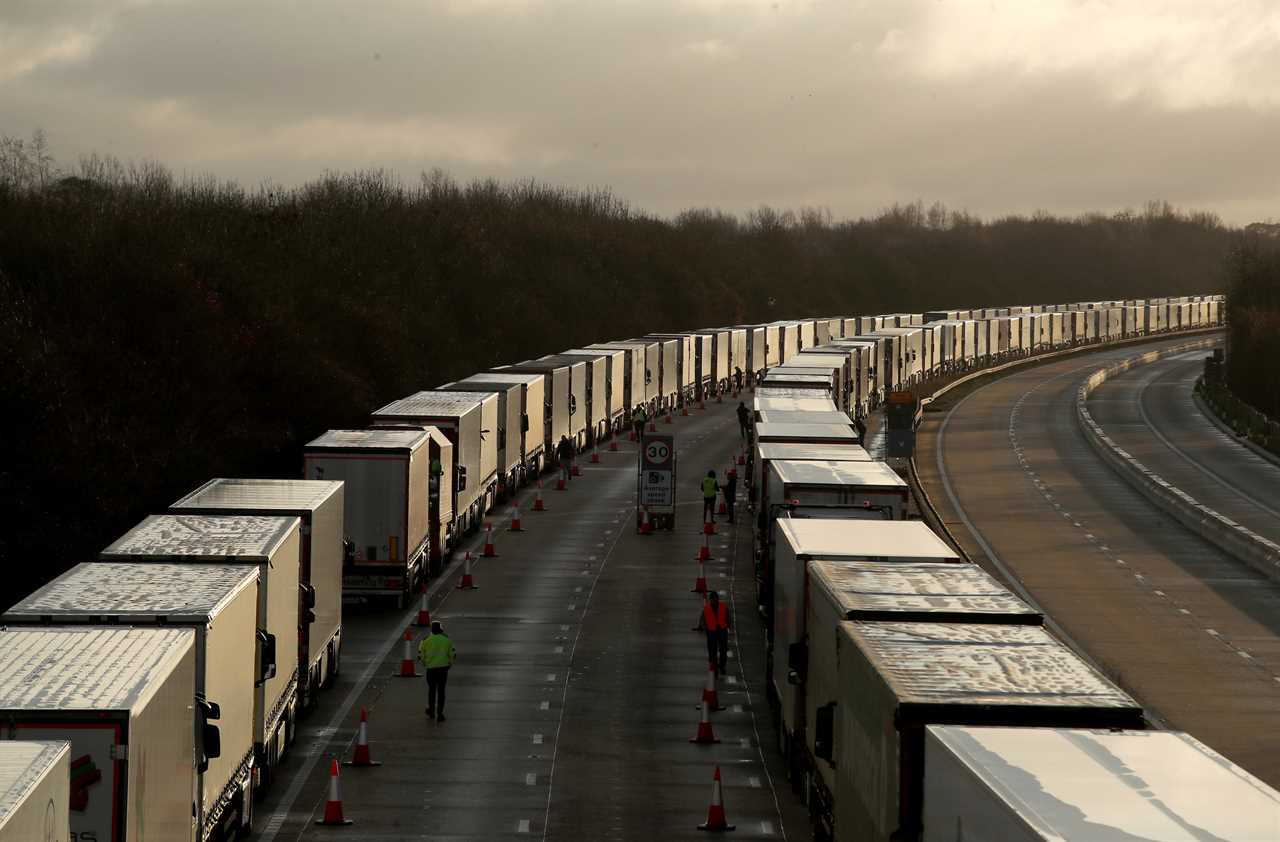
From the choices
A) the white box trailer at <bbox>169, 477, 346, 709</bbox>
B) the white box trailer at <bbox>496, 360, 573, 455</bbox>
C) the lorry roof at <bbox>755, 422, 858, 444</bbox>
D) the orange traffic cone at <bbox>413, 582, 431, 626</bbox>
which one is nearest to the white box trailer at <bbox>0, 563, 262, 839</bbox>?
the white box trailer at <bbox>169, 477, 346, 709</bbox>

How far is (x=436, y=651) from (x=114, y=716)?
1189 centimetres

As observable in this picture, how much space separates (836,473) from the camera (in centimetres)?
3142

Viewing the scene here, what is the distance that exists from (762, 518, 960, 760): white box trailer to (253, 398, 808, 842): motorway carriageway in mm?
1111

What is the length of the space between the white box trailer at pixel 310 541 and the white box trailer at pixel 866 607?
23.6ft

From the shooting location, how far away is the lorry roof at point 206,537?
20.4 metres

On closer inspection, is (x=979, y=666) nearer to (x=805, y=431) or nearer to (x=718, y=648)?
(x=718, y=648)

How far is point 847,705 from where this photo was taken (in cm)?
1590

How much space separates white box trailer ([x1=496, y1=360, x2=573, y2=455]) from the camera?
184 ft

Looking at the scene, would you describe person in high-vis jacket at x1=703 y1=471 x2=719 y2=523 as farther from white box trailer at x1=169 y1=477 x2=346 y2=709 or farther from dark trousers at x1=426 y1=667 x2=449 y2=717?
dark trousers at x1=426 y1=667 x2=449 y2=717

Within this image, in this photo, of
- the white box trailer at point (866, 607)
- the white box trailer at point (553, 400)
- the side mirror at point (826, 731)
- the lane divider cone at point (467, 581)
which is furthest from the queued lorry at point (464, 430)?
the side mirror at point (826, 731)

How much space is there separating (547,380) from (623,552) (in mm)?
13305

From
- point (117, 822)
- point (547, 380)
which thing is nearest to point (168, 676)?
point (117, 822)

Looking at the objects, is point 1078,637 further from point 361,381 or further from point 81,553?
point 361,381

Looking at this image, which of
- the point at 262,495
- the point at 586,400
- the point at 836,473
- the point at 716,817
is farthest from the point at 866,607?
the point at 586,400
